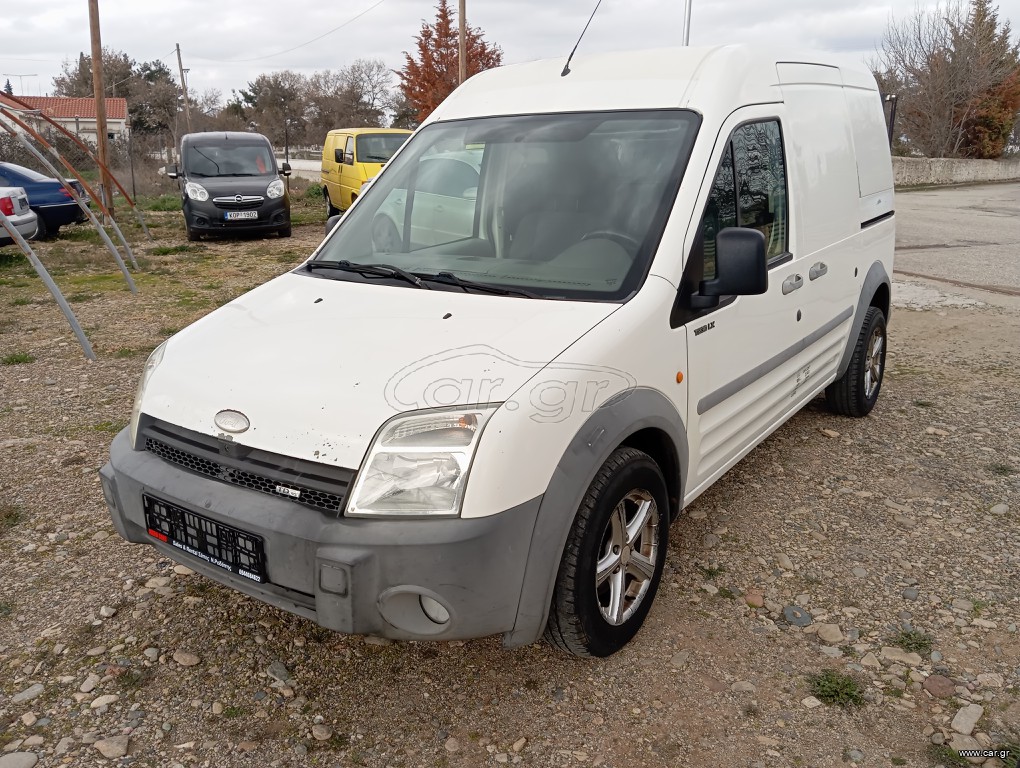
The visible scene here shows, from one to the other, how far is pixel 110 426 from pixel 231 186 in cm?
960

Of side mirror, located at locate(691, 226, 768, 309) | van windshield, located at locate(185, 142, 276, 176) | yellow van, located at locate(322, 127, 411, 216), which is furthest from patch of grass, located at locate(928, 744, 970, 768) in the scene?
van windshield, located at locate(185, 142, 276, 176)

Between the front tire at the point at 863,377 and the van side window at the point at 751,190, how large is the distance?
1.60 meters

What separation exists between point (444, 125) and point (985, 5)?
42.1m

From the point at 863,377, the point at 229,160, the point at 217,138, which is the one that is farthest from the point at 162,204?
the point at 863,377

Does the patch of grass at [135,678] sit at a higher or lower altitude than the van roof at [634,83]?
→ lower

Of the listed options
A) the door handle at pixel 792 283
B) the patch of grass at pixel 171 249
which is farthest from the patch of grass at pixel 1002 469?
the patch of grass at pixel 171 249

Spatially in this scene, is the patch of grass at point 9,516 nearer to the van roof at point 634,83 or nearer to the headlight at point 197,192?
the van roof at point 634,83

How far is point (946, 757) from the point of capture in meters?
2.34

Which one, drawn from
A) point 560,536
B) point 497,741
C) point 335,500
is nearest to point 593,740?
point 497,741

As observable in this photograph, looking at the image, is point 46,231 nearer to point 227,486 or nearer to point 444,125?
point 444,125

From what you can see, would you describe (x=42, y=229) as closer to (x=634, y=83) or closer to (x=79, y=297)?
(x=79, y=297)

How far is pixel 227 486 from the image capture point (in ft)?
7.77

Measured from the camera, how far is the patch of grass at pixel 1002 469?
170 inches

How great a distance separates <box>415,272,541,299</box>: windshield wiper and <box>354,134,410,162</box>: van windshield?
1249 centimetres
